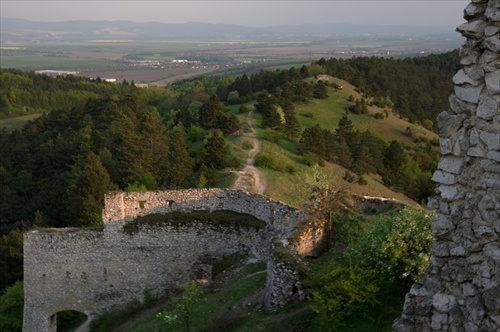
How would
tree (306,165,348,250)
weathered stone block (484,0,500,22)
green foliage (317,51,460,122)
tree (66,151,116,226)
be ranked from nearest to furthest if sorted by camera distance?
weathered stone block (484,0,500,22)
tree (306,165,348,250)
tree (66,151,116,226)
green foliage (317,51,460,122)

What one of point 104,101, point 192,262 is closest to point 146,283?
point 192,262

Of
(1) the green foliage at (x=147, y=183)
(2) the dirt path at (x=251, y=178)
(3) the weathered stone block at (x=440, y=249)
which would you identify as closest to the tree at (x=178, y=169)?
(1) the green foliage at (x=147, y=183)

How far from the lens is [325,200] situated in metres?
20.2

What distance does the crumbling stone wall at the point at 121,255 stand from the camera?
2341 cm

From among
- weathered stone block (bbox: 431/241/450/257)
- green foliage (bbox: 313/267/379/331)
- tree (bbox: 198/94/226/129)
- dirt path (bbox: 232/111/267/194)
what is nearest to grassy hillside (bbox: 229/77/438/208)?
dirt path (bbox: 232/111/267/194)

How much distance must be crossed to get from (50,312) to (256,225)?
9.54 metres

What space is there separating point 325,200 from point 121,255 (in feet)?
29.9

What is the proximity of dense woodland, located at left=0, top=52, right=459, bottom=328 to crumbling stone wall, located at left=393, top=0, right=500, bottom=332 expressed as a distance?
29.1 m

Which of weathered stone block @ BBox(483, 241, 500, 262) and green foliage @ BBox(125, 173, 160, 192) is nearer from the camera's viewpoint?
weathered stone block @ BBox(483, 241, 500, 262)

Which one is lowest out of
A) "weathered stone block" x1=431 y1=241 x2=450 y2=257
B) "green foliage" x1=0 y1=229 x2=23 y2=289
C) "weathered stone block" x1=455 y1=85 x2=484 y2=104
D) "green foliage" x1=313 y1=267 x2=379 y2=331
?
"green foliage" x1=0 y1=229 x2=23 y2=289

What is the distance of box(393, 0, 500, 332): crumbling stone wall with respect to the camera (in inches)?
253

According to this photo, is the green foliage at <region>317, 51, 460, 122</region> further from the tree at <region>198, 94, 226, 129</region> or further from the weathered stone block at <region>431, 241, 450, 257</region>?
the weathered stone block at <region>431, 241, 450, 257</region>

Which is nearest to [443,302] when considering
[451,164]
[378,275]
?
[451,164]

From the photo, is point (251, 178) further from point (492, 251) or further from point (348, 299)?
point (492, 251)
